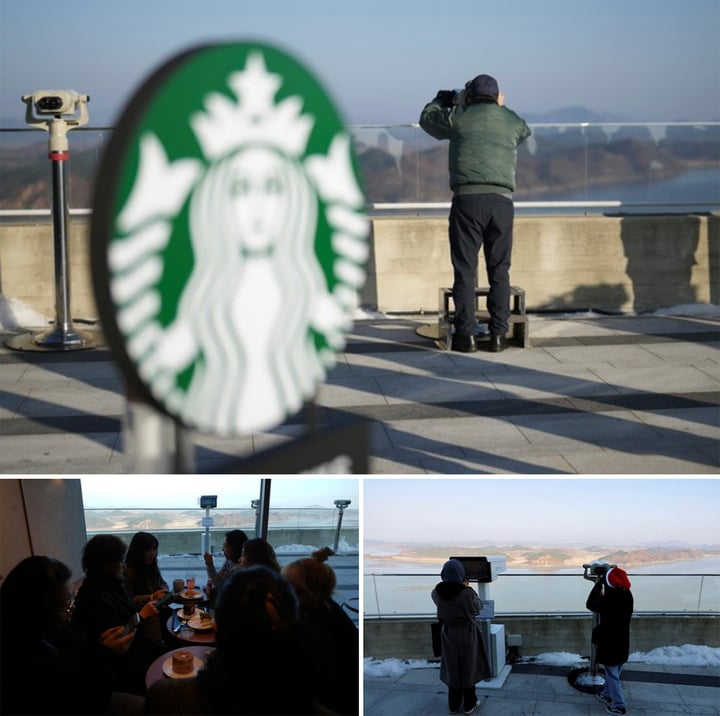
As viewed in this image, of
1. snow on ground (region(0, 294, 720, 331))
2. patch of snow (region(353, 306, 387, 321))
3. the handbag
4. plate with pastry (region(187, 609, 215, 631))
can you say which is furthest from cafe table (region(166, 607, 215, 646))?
patch of snow (region(353, 306, 387, 321))

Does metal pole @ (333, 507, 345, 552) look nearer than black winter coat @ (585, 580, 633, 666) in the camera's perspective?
Yes

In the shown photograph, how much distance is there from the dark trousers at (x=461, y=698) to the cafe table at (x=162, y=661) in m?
3.40

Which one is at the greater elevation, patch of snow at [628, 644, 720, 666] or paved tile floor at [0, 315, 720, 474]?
paved tile floor at [0, 315, 720, 474]

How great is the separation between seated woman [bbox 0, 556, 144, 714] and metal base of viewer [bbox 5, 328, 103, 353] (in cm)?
755

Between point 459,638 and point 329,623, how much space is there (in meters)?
3.35

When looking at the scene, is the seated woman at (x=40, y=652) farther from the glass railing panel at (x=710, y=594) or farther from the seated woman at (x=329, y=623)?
the glass railing panel at (x=710, y=594)

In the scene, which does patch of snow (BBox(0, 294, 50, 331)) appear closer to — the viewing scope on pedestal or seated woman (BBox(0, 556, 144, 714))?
the viewing scope on pedestal

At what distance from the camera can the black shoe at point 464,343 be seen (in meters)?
9.38

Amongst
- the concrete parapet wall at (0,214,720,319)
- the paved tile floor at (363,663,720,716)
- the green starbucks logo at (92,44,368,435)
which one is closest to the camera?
the green starbucks logo at (92,44,368,435)

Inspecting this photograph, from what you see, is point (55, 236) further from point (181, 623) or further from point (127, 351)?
point (127, 351)

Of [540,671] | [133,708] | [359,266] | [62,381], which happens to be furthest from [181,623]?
[62,381]

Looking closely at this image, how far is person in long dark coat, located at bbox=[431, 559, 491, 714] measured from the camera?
5.41 m

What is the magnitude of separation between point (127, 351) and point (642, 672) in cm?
624

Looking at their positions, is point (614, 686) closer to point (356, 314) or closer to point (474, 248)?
point (474, 248)
